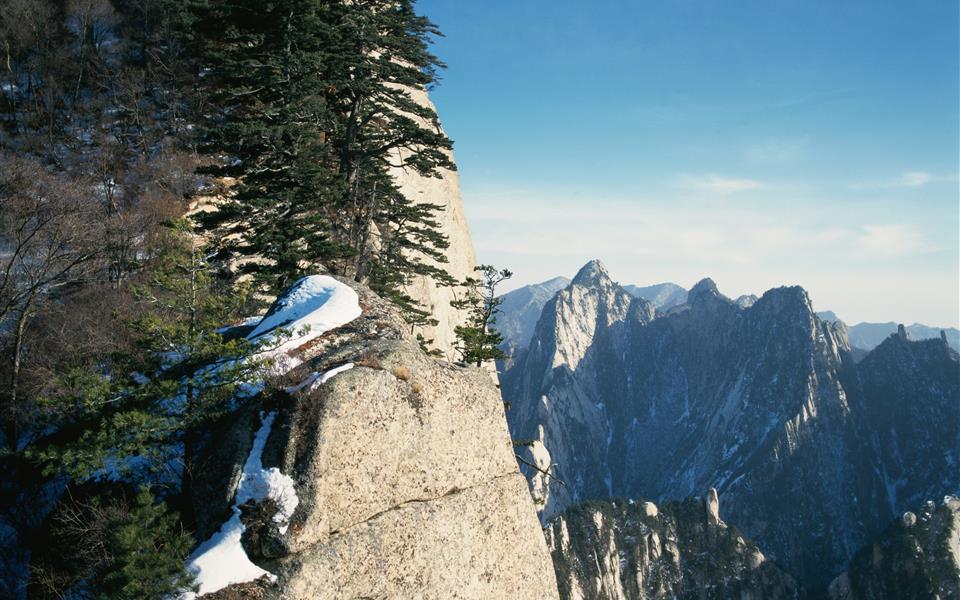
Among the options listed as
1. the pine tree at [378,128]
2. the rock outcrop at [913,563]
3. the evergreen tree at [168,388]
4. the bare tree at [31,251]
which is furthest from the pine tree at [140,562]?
the rock outcrop at [913,563]

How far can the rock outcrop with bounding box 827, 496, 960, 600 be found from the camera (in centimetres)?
10956

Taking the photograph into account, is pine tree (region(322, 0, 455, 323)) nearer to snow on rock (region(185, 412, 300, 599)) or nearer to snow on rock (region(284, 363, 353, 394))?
snow on rock (region(284, 363, 353, 394))

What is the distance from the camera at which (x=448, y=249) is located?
51.0m

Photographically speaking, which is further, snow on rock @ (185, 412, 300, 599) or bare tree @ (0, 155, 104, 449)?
bare tree @ (0, 155, 104, 449)

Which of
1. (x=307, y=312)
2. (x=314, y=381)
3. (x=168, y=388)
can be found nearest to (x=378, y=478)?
(x=314, y=381)

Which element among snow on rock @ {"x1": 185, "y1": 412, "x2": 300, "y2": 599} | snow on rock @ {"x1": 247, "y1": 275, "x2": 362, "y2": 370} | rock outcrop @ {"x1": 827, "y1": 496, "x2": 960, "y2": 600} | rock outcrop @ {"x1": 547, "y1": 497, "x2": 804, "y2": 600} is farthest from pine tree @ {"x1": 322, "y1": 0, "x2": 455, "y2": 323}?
rock outcrop @ {"x1": 827, "y1": 496, "x2": 960, "y2": 600}

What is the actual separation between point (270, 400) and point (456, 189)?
4529 centimetres

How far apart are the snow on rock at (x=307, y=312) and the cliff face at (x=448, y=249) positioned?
77.5ft

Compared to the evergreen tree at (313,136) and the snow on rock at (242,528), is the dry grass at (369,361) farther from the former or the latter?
the evergreen tree at (313,136)

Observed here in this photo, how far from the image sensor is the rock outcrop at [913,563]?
109562mm

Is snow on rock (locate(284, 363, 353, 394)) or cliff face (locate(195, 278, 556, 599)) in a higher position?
snow on rock (locate(284, 363, 353, 394))

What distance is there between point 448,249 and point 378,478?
125ft

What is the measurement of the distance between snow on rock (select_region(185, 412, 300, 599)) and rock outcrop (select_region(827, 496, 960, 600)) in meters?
143

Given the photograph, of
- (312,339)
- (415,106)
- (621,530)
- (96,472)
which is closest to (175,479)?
(96,472)
